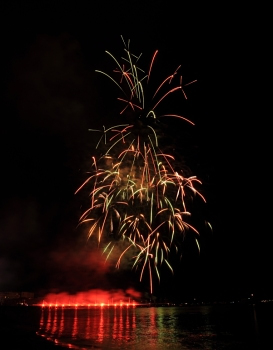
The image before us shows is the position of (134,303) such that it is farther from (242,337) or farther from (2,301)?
(242,337)

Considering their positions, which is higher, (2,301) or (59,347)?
(2,301)

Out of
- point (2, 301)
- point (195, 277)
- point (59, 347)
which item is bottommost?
point (59, 347)

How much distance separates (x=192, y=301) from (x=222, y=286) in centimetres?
587

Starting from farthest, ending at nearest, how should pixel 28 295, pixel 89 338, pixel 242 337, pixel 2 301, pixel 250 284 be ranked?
pixel 250 284
pixel 28 295
pixel 2 301
pixel 242 337
pixel 89 338

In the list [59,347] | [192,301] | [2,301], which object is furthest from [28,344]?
[192,301]

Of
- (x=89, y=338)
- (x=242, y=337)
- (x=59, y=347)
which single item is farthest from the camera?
(x=242, y=337)

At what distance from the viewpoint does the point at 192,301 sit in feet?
194

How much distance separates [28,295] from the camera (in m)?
47.2

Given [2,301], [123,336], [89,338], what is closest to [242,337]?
[123,336]

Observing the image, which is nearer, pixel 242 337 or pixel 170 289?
pixel 242 337

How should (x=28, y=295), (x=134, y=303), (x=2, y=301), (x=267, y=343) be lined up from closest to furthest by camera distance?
(x=267, y=343), (x=2, y=301), (x=28, y=295), (x=134, y=303)

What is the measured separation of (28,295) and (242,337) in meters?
36.4

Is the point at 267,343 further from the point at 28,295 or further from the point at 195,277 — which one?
the point at 195,277

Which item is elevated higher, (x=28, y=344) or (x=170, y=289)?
(x=170, y=289)
